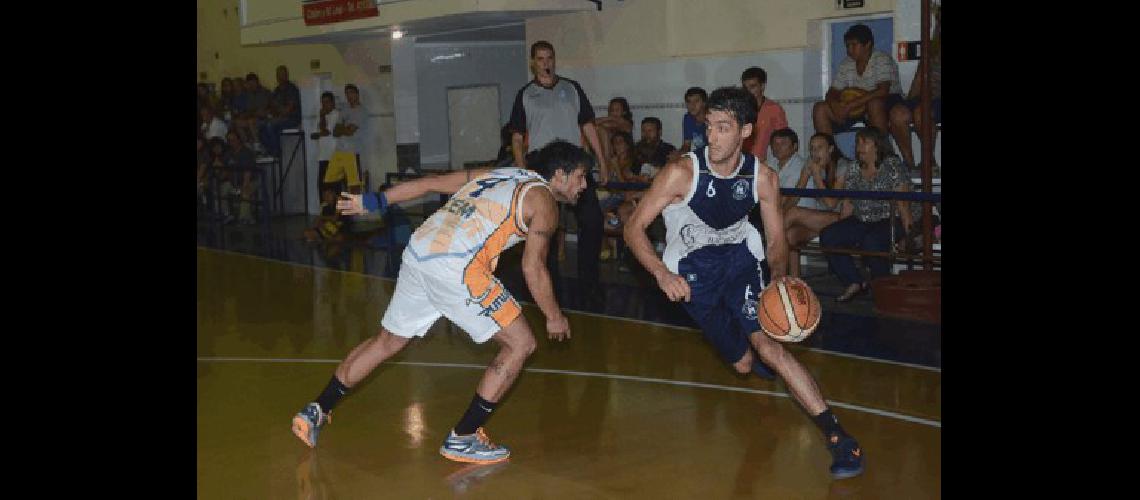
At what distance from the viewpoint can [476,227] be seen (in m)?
6.71

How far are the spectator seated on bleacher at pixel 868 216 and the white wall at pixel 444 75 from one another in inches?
364

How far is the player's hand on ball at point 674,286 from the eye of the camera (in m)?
6.50

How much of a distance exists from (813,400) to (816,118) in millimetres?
7136

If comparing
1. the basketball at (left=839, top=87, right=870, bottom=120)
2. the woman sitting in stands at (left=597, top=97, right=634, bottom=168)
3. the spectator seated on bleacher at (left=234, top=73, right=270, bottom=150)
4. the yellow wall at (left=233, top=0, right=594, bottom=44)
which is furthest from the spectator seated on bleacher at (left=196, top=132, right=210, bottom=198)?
the basketball at (left=839, top=87, right=870, bottom=120)

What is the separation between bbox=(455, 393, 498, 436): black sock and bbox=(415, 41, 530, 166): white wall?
13.7 metres

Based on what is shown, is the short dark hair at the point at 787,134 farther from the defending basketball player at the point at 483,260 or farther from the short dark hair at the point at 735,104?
the short dark hair at the point at 735,104

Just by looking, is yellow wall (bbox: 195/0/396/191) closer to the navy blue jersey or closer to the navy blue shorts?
the navy blue jersey

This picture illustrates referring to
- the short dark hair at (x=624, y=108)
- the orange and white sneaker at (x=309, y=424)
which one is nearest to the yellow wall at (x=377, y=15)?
the short dark hair at (x=624, y=108)

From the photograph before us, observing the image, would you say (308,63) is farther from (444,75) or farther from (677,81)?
(677,81)

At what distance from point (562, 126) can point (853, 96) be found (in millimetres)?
2745

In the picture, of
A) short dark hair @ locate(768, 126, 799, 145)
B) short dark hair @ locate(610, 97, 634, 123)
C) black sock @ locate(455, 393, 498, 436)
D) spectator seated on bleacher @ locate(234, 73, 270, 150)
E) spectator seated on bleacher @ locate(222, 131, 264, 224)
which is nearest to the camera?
black sock @ locate(455, 393, 498, 436)

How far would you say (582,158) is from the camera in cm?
676

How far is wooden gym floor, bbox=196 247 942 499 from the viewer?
21.2 feet
